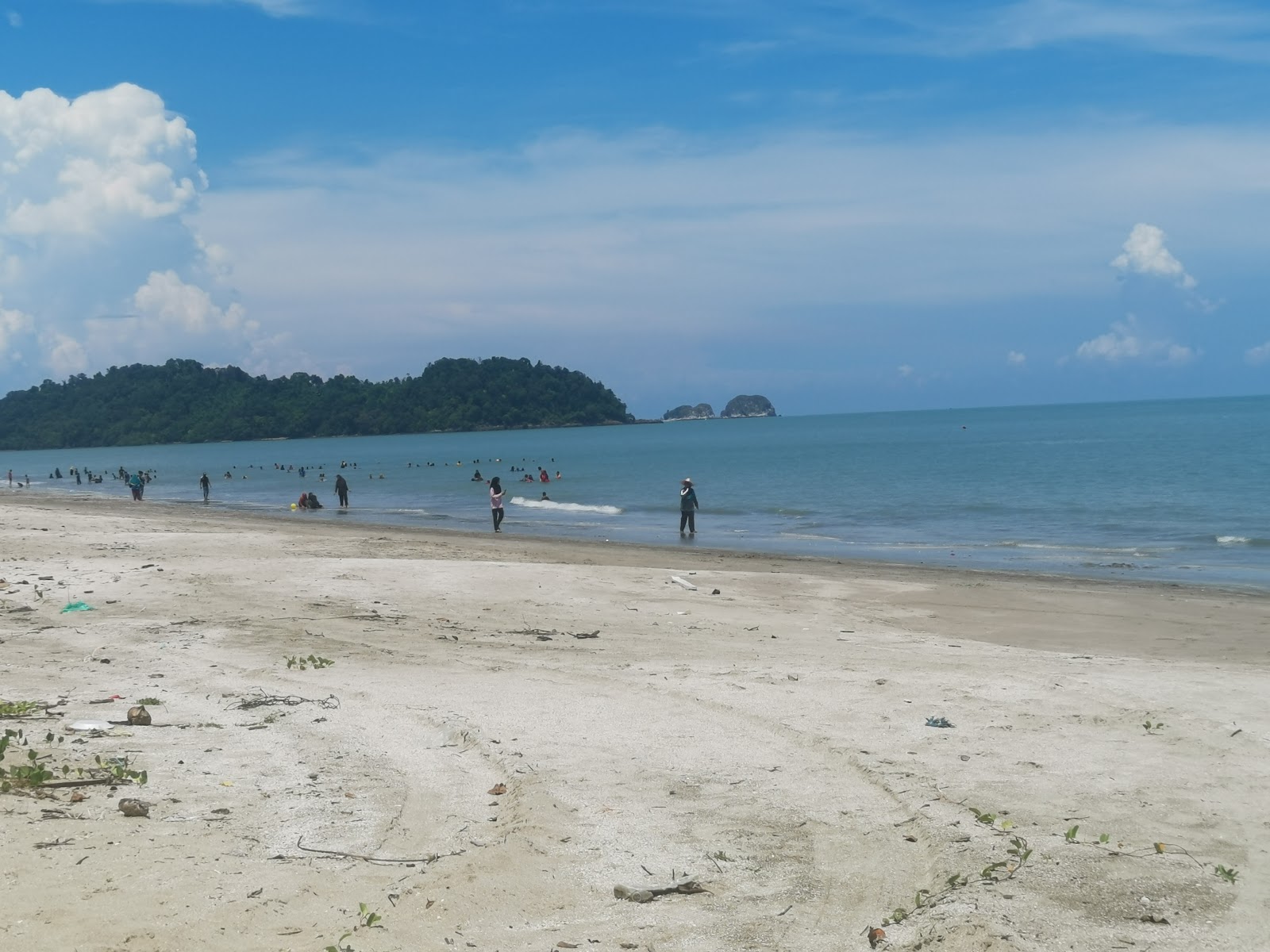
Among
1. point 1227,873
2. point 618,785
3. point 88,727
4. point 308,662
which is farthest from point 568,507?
point 1227,873

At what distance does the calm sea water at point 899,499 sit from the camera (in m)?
30.5

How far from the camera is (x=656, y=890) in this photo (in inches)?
218

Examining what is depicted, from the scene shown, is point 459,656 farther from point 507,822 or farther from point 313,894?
point 313,894

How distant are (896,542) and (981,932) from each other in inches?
1140

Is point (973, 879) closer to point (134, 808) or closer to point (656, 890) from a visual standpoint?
point (656, 890)

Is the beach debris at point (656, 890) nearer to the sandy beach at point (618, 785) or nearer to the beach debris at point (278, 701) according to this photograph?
the sandy beach at point (618, 785)

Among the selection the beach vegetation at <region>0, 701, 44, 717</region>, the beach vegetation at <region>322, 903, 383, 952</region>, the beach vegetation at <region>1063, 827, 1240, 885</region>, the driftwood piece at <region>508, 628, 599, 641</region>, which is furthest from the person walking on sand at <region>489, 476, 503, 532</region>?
the beach vegetation at <region>322, 903, 383, 952</region>

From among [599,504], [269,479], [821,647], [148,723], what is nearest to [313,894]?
[148,723]

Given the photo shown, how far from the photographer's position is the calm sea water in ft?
100

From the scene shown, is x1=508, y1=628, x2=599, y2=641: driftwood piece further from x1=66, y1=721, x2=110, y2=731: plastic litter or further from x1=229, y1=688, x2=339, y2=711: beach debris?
x1=66, y1=721, x2=110, y2=731: plastic litter

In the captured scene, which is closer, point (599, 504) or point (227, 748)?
point (227, 748)

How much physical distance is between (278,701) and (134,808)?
3121 millimetres

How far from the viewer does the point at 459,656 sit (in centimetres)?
1203

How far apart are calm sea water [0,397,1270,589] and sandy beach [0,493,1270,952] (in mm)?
15844
